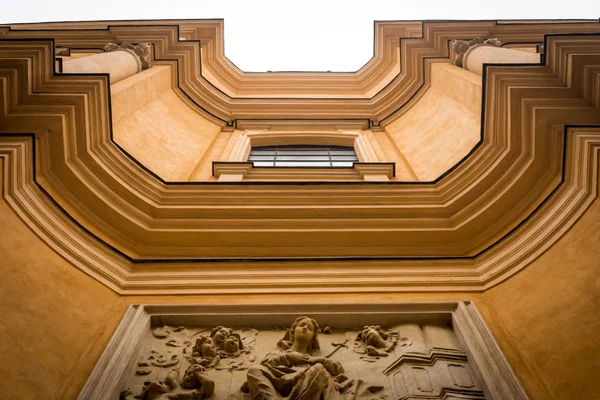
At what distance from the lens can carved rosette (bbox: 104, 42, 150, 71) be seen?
10.7 meters

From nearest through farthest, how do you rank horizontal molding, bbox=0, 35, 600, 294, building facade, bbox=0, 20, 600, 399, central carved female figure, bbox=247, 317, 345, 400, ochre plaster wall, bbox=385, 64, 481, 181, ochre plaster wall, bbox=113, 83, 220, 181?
central carved female figure, bbox=247, 317, 345, 400 → building facade, bbox=0, 20, 600, 399 → horizontal molding, bbox=0, 35, 600, 294 → ochre plaster wall, bbox=113, 83, 220, 181 → ochre plaster wall, bbox=385, 64, 481, 181

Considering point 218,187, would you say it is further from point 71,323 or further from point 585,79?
point 585,79

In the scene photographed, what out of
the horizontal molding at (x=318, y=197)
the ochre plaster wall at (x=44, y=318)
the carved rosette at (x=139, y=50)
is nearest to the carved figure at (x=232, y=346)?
the horizontal molding at (x=318, y=197)

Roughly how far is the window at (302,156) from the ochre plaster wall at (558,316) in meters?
5.70

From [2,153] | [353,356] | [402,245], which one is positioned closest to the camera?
[353,356]

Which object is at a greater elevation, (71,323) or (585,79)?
(585,79)

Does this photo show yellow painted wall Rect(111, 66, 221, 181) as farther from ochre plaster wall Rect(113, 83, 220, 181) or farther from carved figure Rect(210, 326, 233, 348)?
carved figure Rect(210, 326, 233, 348)

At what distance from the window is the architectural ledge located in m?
1.42

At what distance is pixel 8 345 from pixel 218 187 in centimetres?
307

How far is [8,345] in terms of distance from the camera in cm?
358

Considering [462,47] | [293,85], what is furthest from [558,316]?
[293,85]

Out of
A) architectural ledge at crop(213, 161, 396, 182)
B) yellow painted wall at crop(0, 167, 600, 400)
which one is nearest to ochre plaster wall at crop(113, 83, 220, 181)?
architectural ledge at crop(213, 161, 396, 182)

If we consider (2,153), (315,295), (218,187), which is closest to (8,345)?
(2,153)

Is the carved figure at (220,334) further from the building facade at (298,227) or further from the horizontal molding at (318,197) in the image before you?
the horizontal molding at (318,197)
